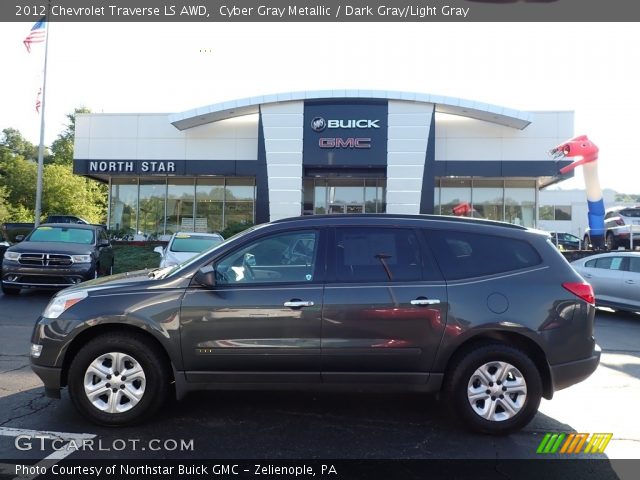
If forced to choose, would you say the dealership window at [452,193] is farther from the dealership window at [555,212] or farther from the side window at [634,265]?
the dealership window at [555,212]

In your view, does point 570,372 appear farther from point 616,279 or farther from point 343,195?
point 343,195

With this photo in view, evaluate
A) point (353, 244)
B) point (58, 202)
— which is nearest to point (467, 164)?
point (353, 244)

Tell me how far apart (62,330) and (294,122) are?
18898 millimetres

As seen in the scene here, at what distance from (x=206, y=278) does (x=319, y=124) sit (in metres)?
18.5

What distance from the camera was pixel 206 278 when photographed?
397cm

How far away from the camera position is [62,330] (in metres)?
4.01

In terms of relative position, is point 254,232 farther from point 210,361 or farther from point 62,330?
point 62,330

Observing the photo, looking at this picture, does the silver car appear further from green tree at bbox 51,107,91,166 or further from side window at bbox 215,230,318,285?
green tree at bbox 51,107,91,166

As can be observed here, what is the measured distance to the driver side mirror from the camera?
13.0ft

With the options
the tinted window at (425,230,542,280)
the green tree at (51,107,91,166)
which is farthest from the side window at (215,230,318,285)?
the green tree at (51,107,91,166)

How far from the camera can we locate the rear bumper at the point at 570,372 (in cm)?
401

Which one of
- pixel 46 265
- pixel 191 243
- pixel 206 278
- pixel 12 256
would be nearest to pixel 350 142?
pixel 191 243

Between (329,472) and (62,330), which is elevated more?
(62,330)

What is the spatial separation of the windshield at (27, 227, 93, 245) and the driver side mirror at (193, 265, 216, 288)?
8.69 metres
